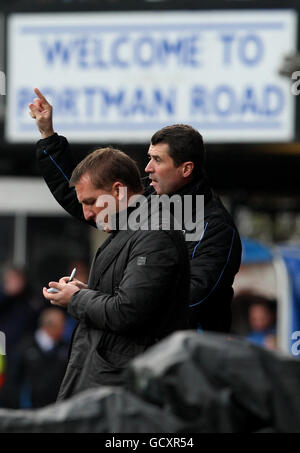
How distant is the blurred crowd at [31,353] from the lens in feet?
30.6

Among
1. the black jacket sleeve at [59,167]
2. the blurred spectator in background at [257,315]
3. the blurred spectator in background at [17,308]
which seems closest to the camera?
the black jacket sleeve at [59,167]

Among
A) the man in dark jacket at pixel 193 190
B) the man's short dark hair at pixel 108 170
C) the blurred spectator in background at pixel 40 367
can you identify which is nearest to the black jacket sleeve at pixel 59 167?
the man in dark jacket at pixel 193 190

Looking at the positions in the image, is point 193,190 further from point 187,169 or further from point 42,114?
point 42,114

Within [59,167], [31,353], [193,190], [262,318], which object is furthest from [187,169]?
[262,318]

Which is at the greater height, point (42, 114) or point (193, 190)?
point (42, 114)

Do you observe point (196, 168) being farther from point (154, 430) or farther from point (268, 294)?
point (268, 294)

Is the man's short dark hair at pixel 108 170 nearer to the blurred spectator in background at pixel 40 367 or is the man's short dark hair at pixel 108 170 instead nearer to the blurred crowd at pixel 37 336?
the blurred crowd at pixel 37 336

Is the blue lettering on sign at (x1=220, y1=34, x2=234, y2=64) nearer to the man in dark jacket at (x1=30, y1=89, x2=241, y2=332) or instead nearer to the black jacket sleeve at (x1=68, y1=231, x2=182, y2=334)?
the man in dark jacket at (x1=30, y1=89, x2=241, y2=332)

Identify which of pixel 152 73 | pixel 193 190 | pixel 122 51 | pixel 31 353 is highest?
pixel 122 51

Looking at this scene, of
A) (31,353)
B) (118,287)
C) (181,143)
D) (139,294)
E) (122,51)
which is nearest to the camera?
(139,294)

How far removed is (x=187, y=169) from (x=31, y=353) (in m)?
5.70

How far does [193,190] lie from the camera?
413 cm

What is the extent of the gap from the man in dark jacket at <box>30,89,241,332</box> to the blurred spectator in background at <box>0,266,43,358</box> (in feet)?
21.0

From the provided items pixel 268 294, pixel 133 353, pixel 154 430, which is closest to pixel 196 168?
pixel 133 353
